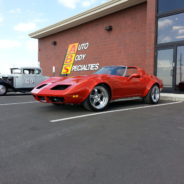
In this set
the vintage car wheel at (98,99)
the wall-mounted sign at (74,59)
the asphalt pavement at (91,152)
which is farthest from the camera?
the wall-mounted sign at (74,59)

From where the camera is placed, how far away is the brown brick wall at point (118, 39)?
10.8 meters

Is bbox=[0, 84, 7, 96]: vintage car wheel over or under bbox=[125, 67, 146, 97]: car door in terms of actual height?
under

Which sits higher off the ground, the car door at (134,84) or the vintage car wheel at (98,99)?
the car door at (134,84)

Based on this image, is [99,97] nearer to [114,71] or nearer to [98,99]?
[98,99]

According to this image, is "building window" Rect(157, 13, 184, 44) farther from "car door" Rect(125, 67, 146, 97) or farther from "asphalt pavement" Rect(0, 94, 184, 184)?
"asphalt pavement" Rect(0, 94, 184, 184)

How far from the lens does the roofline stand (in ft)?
37.0

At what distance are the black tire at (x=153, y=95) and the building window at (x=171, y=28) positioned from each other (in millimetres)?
4206

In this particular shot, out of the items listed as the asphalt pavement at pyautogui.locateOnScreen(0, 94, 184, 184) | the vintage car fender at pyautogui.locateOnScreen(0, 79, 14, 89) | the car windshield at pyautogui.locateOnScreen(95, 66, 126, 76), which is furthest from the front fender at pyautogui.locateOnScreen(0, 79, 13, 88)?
the asphalt pavement at pyautogui.locateOnScreen(0, 94, 184, 184)

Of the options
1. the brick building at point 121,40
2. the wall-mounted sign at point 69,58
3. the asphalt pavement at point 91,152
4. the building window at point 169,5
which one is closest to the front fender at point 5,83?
the brick building at point 121,40

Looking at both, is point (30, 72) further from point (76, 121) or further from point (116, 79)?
point (76, 121)

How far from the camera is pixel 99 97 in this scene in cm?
454

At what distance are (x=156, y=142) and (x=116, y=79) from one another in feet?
8.74

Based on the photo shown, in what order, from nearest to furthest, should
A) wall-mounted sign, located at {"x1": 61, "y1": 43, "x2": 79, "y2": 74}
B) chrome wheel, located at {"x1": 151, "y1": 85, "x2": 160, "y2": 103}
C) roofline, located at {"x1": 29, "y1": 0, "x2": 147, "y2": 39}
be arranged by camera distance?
1. chrome wheel, located at {"x1": 151, "y1": 85, "x2": 160, "y2": 103}
2. roofline, located at {"x1": 29, "y1": 0, "x2": 147, "y2": 39}
3. wall-mounted sign, located at {"x1": 61, "y1": 43, "x2": 79, "y2": 74}

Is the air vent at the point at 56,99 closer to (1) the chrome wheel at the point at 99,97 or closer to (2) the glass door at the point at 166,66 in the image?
(1) the chrome wheel at the point at 99,97
